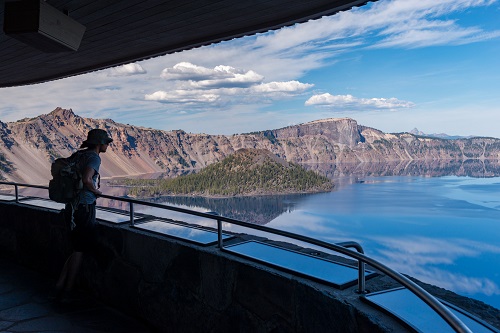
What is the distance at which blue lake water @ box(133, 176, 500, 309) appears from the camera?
419 ft

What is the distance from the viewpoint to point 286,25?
402cm

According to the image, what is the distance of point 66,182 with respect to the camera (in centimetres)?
372

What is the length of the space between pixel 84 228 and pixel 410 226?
160 metres

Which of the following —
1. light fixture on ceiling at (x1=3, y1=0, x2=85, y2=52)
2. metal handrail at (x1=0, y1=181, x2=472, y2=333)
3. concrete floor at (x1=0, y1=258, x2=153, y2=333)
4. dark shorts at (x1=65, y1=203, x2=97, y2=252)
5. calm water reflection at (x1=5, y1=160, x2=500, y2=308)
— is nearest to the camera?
metal handrail at (x1=0, y1=181, x2=472, y2=333)

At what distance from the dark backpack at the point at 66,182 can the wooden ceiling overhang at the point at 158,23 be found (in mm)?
1352

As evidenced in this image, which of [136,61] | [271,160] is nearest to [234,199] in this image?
[271,160]

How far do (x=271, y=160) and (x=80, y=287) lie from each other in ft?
482

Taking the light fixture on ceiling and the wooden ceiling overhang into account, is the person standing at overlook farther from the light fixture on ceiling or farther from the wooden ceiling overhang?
the wooden ceiling overhang

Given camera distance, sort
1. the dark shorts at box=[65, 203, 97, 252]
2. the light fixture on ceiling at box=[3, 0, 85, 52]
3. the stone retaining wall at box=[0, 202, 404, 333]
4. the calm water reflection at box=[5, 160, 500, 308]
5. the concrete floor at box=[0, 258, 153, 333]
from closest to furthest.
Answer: the stone retaining wall at box=[0, 202, 404, 333] < the concrete floor at box=[0, 258, 153, 333] < the light fixture on ceiling at box=[3, 0, 85, 52] < the dark shorts at box=[65, 203, 97, 252] < the calm water reflection at box=[5, 160, 500, 308]

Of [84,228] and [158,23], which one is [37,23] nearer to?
[158,23]

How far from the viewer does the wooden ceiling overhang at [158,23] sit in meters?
3.57

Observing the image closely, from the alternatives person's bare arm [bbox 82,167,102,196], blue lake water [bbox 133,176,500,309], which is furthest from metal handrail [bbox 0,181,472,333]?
blue lake water [bbox 133,176,500,309]

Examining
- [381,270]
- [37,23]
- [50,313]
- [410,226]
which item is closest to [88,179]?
[50,313]

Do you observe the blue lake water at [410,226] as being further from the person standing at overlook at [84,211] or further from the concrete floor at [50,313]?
the person standing at overlook at [84,211]
